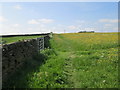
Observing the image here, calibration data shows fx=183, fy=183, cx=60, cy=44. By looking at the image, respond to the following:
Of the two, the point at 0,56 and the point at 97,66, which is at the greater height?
the point at 0,56

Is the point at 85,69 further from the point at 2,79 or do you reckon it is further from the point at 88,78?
the point at 2,79

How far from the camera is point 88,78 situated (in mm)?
7762

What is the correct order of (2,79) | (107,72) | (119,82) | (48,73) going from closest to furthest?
(2,79) → (119,82) → (48,73) → (107,72)

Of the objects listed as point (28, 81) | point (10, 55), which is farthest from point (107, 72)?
point (10, 55)

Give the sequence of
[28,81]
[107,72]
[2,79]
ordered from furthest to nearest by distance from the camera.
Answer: [107,72] < [28,81] < [2,79]

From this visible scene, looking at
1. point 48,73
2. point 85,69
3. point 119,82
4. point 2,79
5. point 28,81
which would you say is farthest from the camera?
point 85,69

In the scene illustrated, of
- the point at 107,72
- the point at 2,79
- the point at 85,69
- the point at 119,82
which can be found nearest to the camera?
the point at 2,79

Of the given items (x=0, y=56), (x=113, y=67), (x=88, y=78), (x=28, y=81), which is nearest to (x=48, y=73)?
(x=28, y=81)

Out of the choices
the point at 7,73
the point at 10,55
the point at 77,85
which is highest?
the point at 10,55

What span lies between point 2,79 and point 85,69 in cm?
454

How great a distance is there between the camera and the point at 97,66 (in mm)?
9914

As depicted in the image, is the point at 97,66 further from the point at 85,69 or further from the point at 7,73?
the point at 7,73

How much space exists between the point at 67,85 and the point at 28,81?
1480 mm

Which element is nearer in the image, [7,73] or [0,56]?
[0,56]
